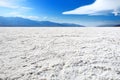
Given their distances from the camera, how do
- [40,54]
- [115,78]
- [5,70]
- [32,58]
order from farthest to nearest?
[40,54]
[32,58]
[5,70]
[115,78]

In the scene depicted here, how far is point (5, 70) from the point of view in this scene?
1439 millimetres

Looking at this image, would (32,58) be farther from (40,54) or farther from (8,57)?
(8,57)

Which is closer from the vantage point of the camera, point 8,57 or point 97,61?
point 97,61

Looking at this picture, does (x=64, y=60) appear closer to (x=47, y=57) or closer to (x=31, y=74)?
(x=47, y=57)

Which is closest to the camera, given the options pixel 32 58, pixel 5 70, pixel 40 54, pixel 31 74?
pixel 31 74

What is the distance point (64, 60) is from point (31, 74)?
0.48 meters

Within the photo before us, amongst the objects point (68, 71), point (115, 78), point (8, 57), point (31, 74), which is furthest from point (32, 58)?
point (115, 78)

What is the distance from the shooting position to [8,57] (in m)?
1.82

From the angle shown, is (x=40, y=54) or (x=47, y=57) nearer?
(x=47, y=57)

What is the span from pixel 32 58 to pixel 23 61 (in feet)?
0.44

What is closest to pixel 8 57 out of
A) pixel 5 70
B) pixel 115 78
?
pixel 5 70

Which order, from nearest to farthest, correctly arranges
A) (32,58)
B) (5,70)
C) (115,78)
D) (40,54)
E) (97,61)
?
(115,78) → (5,70) → (97,61) → (32,58) → (40,54)

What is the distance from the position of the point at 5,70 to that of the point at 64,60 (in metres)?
0.66

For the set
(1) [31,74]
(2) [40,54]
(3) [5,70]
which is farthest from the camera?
(2) [40,54]
